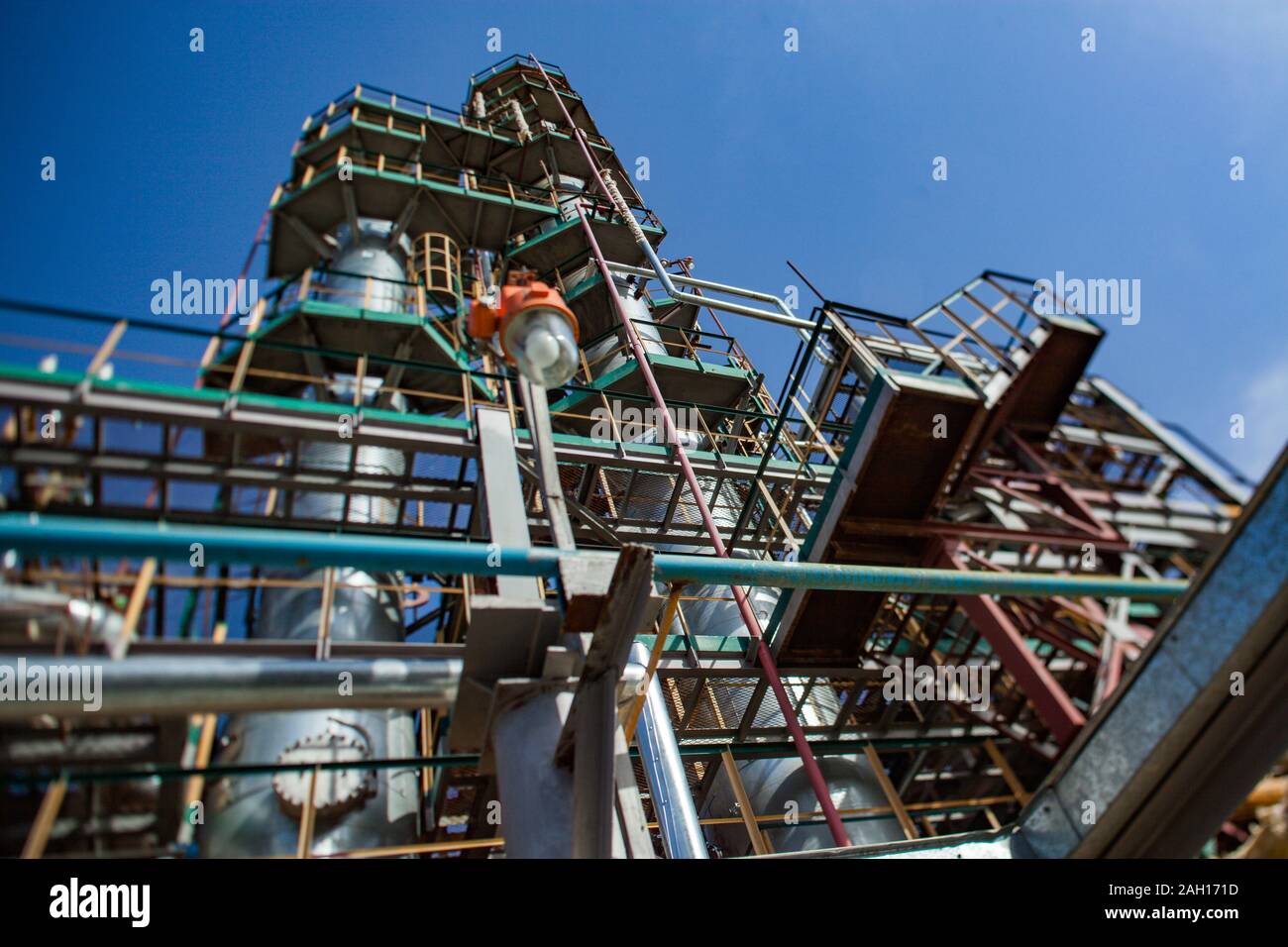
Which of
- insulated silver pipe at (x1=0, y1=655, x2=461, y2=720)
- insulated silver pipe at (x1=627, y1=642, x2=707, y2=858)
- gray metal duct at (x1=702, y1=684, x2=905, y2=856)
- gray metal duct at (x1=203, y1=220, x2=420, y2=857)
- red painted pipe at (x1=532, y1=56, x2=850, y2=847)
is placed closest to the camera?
insulated silver pipe at (x1=0, y1=655, x2=461, y2=720)

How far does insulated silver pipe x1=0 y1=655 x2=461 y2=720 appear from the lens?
6.08 ft

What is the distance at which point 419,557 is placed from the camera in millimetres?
2432

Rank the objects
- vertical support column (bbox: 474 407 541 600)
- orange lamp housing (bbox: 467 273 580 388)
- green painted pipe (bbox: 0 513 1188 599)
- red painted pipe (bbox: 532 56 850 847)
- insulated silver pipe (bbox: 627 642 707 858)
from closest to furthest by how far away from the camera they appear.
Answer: green painted pipe (bbox: 0 513 1188 599) < orange lamp housing (bbox: 467 273 580 388) < vertical support column (bbox: 474 407 541 600) < insulated silver pipe (bbox: 627 642 707 858) < red painted pipe (bbox: 532 56 850 847)

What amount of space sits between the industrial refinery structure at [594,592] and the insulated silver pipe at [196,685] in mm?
12

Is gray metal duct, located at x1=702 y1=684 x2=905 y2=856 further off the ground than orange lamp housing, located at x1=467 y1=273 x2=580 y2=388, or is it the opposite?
orange lamp housing, located at x1=467 y1=273 x2=580 y2=388

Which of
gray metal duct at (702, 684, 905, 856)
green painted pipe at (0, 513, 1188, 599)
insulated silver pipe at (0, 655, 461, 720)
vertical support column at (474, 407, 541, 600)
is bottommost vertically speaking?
gray metal duct at (702, 684, 905, 856)

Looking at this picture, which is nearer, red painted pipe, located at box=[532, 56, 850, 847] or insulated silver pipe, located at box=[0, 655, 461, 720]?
insulated silver pipe, located at box=[0, 655, 461, 720]

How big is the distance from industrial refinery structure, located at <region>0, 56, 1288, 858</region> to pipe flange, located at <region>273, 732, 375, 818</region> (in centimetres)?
5

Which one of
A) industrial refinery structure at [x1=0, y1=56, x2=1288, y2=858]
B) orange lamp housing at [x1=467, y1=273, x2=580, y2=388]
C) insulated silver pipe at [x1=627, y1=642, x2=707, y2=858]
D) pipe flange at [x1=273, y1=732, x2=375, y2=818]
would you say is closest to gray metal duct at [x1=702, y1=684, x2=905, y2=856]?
industrial refinery structure at [x1=0, y1=56, x2=1288, y2=858]

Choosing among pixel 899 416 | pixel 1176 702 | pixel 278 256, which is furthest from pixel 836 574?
pixel 278 256

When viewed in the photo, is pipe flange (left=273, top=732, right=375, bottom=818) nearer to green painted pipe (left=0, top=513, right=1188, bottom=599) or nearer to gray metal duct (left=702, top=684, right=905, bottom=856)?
gray metal duct (left=702, top=684, right=905, bottom=856)

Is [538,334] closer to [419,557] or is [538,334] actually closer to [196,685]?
[419,557]
